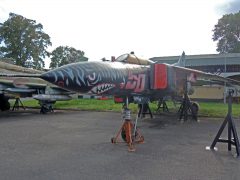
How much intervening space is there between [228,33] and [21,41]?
140 ft

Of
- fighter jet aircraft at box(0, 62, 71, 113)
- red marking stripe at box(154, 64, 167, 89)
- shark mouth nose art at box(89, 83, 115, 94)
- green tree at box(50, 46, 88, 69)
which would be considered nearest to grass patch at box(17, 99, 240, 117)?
fighter jet aircraft at box(0, 62, 71, 113)

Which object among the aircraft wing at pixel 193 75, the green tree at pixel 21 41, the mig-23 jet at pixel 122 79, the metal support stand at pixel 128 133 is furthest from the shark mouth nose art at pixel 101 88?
the green tree at pixel 21 41

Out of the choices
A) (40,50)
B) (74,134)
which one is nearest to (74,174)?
(74,134)

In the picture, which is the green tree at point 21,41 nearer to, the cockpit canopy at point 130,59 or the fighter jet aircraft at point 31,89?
the fighter jet aircraft at point 31,89

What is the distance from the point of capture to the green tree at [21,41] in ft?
184

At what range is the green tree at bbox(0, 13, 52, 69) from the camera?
56031 millimetres

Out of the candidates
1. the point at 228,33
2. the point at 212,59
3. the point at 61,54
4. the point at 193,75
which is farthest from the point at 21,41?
the point at 193,75

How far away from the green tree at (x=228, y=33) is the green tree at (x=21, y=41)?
1514 inches

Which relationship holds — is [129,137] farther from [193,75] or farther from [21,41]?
[21,41]

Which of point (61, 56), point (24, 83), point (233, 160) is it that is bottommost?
point (233, 160)

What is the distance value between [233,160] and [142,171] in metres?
2.18

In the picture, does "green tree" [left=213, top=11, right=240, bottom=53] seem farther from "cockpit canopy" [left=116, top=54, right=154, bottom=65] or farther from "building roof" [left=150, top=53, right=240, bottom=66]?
"cockpit canopy" [left=116, top=54, right=154, bottom=65]

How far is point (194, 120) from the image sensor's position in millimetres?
13312

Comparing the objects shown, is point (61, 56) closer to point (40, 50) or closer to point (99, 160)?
point (40, 50)
